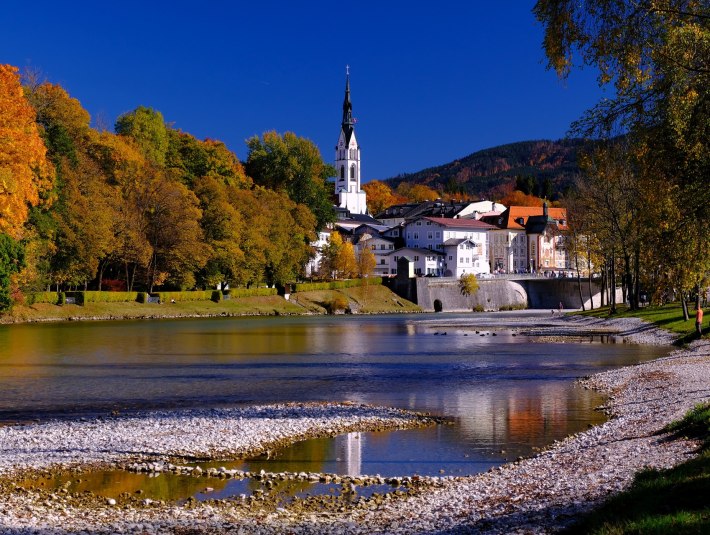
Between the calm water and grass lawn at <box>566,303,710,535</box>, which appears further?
the calm water

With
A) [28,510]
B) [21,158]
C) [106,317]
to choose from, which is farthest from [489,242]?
[28,510]

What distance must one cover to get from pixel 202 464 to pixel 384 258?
126906mm

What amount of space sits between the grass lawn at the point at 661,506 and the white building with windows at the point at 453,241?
427 ft

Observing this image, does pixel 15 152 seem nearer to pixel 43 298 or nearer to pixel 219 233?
pixel 43 298

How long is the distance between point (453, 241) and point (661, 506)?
13434 cm

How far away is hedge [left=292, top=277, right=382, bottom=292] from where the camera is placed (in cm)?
10761

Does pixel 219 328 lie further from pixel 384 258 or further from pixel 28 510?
pixel 384 258

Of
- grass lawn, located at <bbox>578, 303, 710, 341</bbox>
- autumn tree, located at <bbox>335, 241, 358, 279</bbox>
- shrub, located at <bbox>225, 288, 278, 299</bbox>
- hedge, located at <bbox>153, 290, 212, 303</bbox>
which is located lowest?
Result: grass lawn, located at <bbox>578, 303, 710, 341</bbox>

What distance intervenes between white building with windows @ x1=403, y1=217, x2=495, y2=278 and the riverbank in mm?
26562

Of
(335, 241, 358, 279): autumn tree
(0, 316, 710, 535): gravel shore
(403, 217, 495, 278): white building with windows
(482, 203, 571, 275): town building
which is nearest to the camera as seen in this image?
(0, 316, 710, 535): gravel shore

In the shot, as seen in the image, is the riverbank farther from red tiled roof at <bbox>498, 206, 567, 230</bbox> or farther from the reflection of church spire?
the reflection of church spire

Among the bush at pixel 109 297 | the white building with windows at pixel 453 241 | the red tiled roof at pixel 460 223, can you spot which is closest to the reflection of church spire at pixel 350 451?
the bush at pixel 109 297

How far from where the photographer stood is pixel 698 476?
10.9 meters

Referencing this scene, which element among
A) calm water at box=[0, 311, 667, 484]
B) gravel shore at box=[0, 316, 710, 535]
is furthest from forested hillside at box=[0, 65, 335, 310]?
gravel shore at box=[0, 316, 710, 535]
